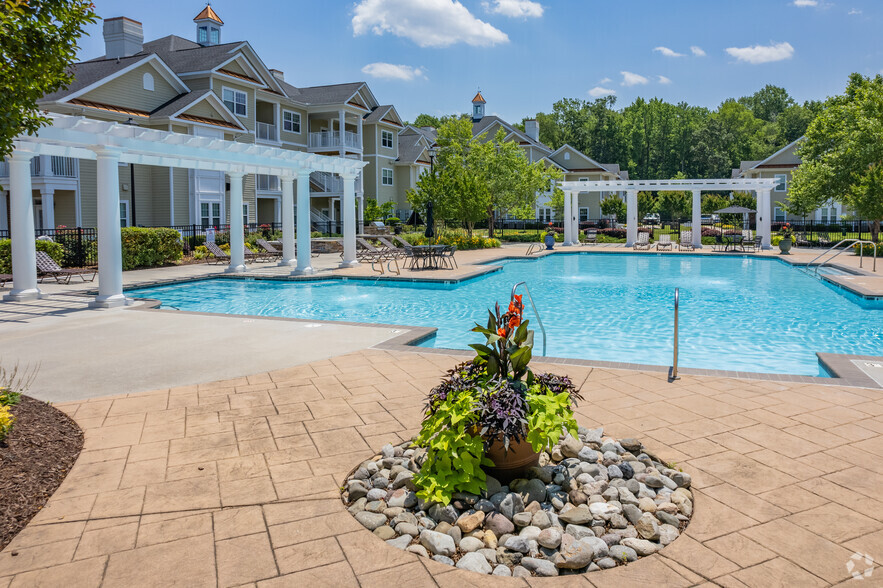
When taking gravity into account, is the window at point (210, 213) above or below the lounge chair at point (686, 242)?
above

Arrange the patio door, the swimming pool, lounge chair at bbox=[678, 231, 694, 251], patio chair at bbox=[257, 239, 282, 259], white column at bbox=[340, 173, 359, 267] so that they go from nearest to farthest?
the swimming pool, white column at bbox=[340, 173, 359, 267], patio chair at bbox=[257, 239, 282, 259], the patio door, lounge chair at bbox=[678, 231, 694, 251]

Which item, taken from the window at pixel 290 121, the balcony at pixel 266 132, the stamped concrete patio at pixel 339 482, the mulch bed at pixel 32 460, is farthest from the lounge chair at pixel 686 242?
the mulch bed at pixel 32 460

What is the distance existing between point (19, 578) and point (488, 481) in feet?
7.77

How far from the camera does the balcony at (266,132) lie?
108ft

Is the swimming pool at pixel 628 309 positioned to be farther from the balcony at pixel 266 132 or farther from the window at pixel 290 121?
the window at pixel 290 121

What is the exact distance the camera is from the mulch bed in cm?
356

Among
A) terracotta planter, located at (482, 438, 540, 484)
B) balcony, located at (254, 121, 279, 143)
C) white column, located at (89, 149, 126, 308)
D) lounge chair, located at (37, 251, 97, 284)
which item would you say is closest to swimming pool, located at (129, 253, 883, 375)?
lounge chair, located at (37, 251, 97, 284)

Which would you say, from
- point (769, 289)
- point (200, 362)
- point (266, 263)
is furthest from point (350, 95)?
point (200, 362)

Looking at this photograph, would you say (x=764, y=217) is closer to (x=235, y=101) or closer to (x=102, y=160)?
(x=235, y=101)

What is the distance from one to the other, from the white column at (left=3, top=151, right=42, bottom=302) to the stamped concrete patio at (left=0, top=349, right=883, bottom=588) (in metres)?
8.64

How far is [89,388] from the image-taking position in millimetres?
6238

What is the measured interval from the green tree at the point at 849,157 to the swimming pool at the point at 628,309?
6216 mm

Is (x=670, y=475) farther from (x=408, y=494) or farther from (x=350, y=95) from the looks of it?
(x=350, y=95)

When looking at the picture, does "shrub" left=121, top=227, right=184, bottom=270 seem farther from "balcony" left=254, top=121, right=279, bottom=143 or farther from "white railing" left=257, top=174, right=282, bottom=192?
"balcony" left=254, top=121, right=279, bottom=143
